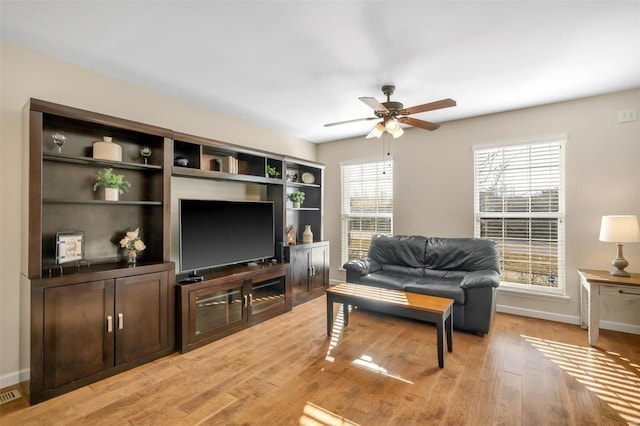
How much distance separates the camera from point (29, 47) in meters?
2.43

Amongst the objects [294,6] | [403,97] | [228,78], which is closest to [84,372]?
[228,78]

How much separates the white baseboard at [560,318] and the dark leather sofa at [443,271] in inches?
26.4

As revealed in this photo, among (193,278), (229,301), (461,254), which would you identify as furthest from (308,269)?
(461,254)

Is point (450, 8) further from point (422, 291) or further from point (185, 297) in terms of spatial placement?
point (185, 297)

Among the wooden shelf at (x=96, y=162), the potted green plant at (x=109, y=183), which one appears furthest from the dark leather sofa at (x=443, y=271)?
the potted green plant at (x=109, y=183)

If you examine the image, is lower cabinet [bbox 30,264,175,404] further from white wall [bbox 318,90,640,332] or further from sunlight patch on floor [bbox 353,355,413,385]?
white wall [bbox 318,90,640,332]

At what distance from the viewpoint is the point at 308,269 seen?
4598 mm

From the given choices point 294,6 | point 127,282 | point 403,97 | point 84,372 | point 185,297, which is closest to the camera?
point 294,6

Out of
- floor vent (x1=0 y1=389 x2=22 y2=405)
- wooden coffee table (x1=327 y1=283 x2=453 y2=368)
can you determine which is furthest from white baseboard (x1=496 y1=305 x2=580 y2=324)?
floor vent (x1=0 y1=389 x2=22 y2=405)

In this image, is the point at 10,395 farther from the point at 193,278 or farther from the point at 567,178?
the point at 567,178

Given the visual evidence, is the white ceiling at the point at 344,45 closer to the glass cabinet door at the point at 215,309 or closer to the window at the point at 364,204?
the window at the point at 364,204

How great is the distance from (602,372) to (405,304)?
65.7 inches

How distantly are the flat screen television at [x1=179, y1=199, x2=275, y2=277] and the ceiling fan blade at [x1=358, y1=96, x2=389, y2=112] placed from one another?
1.94m

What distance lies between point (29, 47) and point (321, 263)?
4.06 m
